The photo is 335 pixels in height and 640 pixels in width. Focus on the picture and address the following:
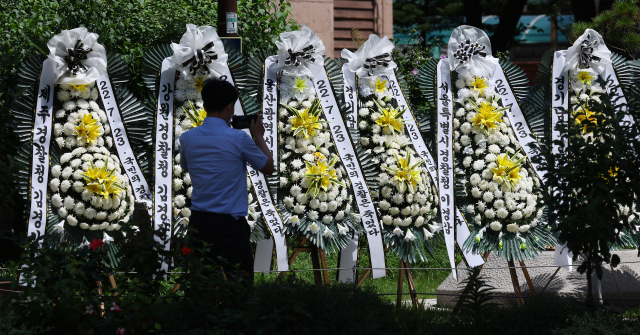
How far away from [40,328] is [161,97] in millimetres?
2053

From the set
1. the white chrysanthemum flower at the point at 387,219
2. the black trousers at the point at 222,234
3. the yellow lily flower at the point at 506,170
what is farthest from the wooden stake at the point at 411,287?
the black trousers at the point at 222,234

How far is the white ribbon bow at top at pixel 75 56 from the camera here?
14.7 ft

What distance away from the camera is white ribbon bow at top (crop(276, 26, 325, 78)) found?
479cm

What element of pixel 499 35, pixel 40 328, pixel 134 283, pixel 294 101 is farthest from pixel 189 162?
pixel 499 35

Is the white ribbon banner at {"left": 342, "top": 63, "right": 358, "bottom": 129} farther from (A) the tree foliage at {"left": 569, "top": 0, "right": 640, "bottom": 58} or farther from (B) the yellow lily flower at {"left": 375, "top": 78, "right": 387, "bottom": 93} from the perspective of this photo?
(A) the tree foliage at {"left": 569, "top": 0, "right": 640, "bottom": 58}

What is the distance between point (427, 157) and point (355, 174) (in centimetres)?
58

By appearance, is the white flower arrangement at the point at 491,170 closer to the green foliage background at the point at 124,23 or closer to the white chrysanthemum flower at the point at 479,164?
the white chrysanthemum flower at the point at 479,164

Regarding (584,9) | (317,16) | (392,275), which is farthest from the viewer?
(584,9)

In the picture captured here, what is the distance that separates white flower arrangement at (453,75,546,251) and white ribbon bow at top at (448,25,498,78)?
68 millimetres

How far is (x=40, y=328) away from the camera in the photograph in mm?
3064

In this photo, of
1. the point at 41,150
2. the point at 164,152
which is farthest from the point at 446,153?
the point at 41,150

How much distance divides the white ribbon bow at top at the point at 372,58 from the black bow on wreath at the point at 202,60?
39.1 inches

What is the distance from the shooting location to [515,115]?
508 cm

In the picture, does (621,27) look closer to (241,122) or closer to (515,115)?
(515,115)
